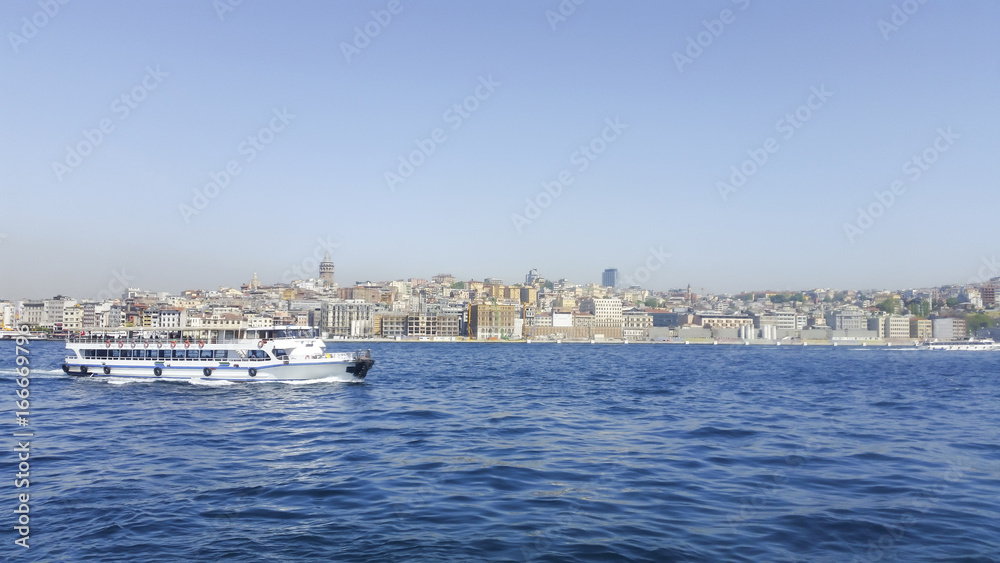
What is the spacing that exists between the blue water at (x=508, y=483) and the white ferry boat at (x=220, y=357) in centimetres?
776

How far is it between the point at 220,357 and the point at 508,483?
23.3m

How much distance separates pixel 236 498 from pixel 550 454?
5625 millimetres

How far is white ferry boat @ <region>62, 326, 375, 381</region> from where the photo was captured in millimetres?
29484

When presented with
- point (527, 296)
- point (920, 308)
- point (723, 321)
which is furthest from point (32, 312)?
point (920, 308)

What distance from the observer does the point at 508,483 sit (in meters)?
10.5

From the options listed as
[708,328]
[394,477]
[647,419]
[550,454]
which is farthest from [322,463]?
[708,328]

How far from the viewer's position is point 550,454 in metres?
13.0

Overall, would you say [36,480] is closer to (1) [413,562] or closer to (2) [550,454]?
(1) [413,562]

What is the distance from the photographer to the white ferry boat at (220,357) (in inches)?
1161

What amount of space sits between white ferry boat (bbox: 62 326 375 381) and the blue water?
776cm

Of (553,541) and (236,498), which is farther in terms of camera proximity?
(236,498)

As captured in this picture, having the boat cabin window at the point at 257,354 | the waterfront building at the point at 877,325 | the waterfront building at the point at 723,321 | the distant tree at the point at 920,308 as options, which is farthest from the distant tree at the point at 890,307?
the boat cabin window at the point at 257,354

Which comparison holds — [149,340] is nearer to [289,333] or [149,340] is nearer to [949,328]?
[289,333]

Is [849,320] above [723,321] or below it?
above
